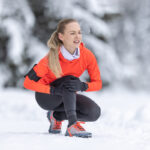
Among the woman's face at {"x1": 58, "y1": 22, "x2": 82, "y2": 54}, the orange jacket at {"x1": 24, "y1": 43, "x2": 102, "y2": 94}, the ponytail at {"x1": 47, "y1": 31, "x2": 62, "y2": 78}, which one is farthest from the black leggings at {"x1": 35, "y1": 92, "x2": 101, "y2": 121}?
the woman's face at {"x1": 58, "y1": 22, "x2": 82, "y2": 54}

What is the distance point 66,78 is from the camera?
3.46m

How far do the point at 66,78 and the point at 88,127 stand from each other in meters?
1.70

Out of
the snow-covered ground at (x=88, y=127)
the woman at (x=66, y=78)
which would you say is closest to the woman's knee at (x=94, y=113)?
the woman at (x=66, y=78)

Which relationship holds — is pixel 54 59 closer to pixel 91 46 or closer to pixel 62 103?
pixel 62 103

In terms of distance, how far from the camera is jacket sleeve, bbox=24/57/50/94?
3402 mm

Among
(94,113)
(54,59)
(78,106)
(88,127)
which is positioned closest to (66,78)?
(54,59)

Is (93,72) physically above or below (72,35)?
below

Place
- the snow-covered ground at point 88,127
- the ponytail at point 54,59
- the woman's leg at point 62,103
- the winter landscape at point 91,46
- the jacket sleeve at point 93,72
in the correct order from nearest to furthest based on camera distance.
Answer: the snow-covered ground at point 88,127 < the woman's leg at point 62,103 < the ponytail at point 54,59 < the jacket sleeve at point 93,72 < the winter landscape at point 91,46

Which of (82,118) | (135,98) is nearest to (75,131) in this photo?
(82,118)

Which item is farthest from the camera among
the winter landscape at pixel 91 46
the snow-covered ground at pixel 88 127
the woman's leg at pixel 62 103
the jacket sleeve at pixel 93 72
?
the winter landscape at pixel 91 46

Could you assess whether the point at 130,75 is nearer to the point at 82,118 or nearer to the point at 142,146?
the point at 82,118

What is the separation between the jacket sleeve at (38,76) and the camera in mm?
3402

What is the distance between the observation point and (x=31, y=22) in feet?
31.8

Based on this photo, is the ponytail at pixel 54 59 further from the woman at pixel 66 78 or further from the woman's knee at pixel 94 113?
the woman's knee at pixel 94 113
